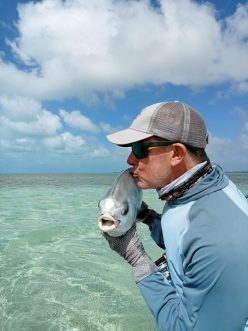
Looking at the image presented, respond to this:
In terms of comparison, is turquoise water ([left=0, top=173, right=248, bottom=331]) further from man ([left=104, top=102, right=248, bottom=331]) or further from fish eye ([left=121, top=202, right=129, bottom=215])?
man ([left=104, top=102, right=248, bottom=331])

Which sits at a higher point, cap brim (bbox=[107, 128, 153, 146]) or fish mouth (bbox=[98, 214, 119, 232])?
cap brim (bbox=[107, 128, 153, 146])

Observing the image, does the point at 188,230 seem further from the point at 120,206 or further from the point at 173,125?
the point at 120,206

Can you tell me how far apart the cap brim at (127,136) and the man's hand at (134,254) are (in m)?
0.73

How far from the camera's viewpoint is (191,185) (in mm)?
2430

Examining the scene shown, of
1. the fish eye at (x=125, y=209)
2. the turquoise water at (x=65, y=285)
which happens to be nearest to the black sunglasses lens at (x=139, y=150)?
the fish eye at (x=125, y=209)

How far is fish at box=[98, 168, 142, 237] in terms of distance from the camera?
2.77 metres

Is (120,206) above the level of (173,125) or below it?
below

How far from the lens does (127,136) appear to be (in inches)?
102

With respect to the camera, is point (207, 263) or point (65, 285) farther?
point (65, 285)

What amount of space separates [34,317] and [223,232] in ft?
16.9

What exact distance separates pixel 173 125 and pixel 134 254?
101 centimetres

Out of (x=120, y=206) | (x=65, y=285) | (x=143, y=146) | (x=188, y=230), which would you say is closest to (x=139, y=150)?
(x=143, y=146)

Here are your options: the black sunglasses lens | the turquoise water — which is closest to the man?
the black sunglasses lens

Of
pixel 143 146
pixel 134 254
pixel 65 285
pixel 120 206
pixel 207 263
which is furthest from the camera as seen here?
pixel 65 285
